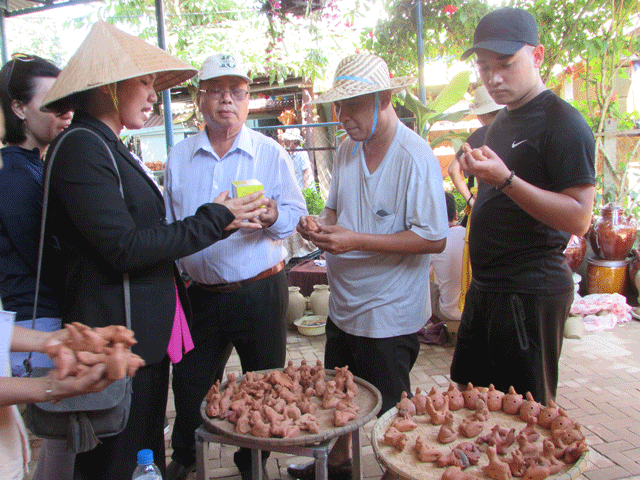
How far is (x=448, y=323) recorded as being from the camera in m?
4.51

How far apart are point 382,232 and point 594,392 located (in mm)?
2602

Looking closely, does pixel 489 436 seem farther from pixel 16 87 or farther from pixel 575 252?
pixel 575 252

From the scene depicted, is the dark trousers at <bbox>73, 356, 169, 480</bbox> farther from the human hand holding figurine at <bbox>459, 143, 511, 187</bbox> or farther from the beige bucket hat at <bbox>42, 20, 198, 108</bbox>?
the human hand holding figurine at <bbox>459, 143, 511, 187</bbox>

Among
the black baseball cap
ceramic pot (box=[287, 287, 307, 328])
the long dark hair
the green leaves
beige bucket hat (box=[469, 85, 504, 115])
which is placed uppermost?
the green leaves

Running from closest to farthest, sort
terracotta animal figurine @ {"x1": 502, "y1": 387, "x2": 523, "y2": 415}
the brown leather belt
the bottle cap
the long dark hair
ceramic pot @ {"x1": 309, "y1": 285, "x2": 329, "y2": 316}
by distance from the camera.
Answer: the bottle cap < terracotta animal figurine @ {"x1": 502, "y1": 387, "x2": 523, "y2": 415} < the long dark hair < the brown leather belt < ceramic pot @ {"x1": 309, "y1": 285, "x2": 329, "y2": 316}

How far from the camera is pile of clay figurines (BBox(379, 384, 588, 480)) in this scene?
1.43m

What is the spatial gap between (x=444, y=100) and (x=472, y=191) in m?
2.69

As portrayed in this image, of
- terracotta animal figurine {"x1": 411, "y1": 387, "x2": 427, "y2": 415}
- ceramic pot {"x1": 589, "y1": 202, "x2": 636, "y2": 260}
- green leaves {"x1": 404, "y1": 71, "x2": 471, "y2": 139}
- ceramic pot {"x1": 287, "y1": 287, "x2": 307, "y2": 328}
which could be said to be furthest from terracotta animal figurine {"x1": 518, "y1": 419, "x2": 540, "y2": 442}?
green leaves {"x1": 404, "y1": 71, "x2": 471, "y2": 139}

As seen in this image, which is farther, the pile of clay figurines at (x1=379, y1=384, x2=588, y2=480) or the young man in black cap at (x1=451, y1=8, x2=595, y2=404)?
the young man in black cap at (x1=451, y1=8, x2=595, y2=404)

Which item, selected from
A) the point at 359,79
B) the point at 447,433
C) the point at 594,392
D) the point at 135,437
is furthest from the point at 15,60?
the point at 594,392

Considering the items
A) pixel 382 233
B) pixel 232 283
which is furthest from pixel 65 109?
pixel 382 233

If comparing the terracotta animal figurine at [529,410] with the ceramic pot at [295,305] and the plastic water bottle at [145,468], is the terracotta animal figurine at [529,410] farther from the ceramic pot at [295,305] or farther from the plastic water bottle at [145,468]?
the ceramic pot at [295,305]

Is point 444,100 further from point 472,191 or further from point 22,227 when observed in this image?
point 22,227

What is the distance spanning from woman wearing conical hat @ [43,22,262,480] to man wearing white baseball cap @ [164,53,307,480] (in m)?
0.47
